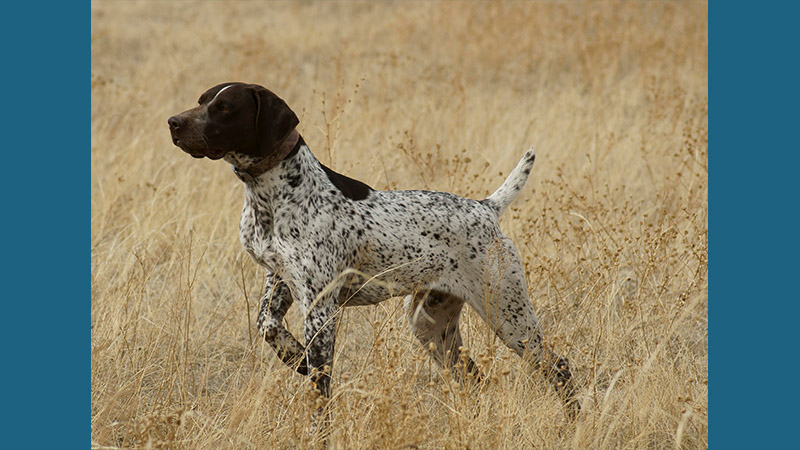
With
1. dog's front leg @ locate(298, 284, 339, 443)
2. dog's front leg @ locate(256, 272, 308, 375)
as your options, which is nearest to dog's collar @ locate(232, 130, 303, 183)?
dog's front leg @ locate(256, 272, 308, 375)

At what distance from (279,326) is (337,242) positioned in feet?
1.44

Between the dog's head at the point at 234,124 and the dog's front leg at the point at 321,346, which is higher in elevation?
the dog's head at the point at 234,124

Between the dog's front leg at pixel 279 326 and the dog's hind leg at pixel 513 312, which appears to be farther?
the dog's hind leg at pixel 513 312

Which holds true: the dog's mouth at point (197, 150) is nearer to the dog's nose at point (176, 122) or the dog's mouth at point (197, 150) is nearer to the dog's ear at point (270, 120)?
the dog's nose at point (176, 122)

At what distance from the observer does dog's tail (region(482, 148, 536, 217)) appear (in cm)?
398

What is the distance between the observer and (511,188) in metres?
4.01

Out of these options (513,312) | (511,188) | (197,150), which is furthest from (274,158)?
(513,312)

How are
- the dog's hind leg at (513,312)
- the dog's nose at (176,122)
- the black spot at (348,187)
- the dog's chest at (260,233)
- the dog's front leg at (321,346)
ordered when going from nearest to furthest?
the dog's nose at (176,122) → the dog's front leg at (321,346) → the dog's chest at (260,233) → the black spot at (348,187) → the dog's hind leg at (513,312)

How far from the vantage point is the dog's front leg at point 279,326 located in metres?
3.55

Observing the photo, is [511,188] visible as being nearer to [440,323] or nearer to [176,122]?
[440,323]

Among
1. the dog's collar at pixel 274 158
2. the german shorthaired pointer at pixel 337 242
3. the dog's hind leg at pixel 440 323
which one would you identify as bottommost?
the dog's hind leg at pixel 440 323

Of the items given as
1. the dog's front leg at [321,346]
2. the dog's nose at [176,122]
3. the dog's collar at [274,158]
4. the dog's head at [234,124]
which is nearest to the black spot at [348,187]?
the dog's collar at [274,158]

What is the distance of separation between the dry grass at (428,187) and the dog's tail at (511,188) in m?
0.64

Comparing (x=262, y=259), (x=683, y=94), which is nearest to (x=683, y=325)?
(x=262, y=259)
